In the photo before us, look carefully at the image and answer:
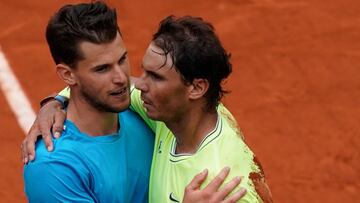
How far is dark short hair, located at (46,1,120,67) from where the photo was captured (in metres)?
4.71

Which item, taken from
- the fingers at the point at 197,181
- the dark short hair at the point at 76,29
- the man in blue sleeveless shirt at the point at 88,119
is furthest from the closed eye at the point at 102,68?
the fingers at the point at 197,181

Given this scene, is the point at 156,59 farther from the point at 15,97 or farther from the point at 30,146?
the point at 15,97

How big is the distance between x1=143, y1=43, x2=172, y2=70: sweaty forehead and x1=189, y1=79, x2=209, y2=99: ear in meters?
0.18

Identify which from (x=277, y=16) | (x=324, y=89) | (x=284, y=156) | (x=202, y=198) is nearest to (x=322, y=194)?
(x=284, y=156)

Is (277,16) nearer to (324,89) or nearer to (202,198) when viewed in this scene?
(324,89)

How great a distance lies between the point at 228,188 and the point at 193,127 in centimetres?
51

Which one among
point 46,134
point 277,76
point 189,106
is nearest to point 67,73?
point 46,134

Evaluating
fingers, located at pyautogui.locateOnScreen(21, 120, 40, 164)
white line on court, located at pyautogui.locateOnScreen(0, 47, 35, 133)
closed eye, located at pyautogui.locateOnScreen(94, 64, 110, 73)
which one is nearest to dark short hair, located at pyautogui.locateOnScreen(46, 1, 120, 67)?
closed eye, located at pyautogui.locateOnScreen(94, 64, 110, 73)

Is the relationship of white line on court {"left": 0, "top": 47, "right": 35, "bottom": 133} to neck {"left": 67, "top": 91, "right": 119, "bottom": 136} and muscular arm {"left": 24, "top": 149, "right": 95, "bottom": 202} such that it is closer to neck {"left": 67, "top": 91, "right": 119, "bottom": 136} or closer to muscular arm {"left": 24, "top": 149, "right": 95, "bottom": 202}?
neck {"left": 67, "top": 91, "right": 119, "bottom": 136}

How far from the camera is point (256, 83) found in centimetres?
880

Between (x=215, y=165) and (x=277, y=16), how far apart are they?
5.46 m

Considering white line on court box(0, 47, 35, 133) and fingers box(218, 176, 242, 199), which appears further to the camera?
white line on court box(0, 47, 35, 133)

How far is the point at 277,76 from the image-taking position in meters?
8.87

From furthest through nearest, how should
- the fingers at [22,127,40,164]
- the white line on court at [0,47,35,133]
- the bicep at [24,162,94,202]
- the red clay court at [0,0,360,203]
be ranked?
1. the white line on court at [0,47,35,133]
2. the red clay court at [0,0,360,203]
3. the fingers at [22,127,40,164]
4. the bicep at [24,162,94,202]
